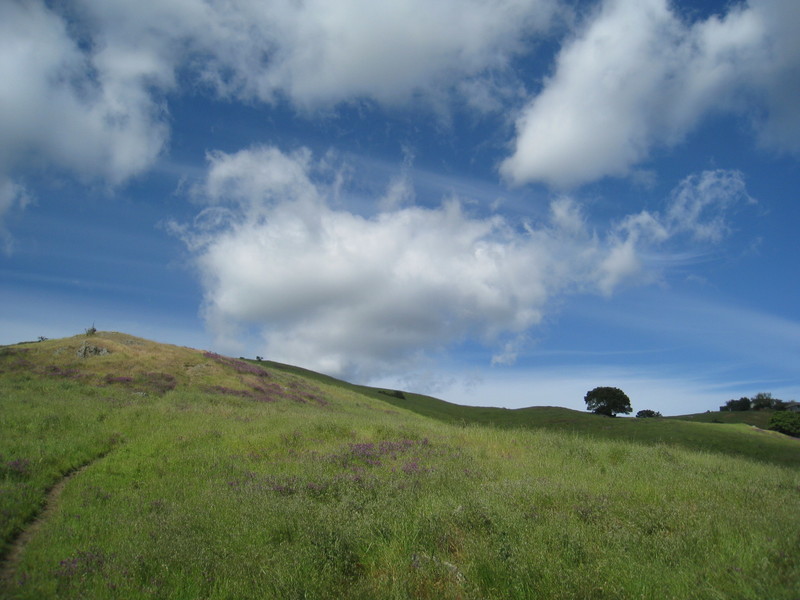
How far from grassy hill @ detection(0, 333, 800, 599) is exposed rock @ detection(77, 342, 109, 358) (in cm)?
2176

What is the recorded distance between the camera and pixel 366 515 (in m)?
9.72

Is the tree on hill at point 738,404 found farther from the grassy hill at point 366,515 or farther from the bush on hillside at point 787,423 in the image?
the grassy hill at point 366,515

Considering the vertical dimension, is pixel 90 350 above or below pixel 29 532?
above

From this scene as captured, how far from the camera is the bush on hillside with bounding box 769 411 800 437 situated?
64562mm

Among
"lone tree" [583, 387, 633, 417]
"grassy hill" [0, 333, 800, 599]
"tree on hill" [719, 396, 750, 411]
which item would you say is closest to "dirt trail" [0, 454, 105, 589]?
"grassy hill" [0, 333, 800, 599]

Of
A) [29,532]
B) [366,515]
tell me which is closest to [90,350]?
[29,532]

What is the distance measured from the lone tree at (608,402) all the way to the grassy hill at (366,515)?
76417 millimetres

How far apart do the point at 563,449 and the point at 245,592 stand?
51.3 ft

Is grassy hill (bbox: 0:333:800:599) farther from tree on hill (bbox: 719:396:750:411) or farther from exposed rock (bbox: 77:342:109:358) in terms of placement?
tree on hill (bbox: 719:396:750:411)

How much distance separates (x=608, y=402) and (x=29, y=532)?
95.7 m

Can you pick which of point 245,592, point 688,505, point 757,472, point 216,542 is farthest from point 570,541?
point 757,472

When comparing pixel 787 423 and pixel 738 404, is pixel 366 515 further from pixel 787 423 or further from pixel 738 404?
pixel 738 404

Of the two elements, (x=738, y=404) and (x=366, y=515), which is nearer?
(x=366, y=515)

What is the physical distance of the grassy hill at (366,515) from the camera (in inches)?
275
